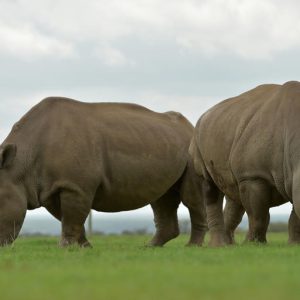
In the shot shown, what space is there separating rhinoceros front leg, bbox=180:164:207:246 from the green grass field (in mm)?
4547

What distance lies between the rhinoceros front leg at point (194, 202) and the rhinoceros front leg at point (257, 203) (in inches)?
76.5

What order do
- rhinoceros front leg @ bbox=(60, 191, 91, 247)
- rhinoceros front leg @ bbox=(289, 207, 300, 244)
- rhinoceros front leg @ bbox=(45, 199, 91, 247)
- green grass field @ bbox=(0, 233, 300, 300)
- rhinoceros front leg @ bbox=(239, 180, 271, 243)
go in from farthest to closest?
rhinoceros front leg @ bbox=(289, 207, 300, 244) < rhinoceros front leg @ bbox=(45, 199, 91, 247) < rhinoceros front leg @ bbox=(60, 191, 91, 247) < rhinoceros front leg @ bbox=(239, 180, 271, 243) < green grass field @ bbox=(0, 233, 300, 300)

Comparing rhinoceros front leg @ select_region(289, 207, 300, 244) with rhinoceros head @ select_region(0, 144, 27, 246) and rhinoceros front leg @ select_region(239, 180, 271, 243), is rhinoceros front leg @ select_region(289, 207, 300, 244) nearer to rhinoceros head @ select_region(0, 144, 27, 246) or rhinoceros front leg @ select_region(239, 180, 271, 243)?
rhinoceros front leg @ select_region(239, 180, 271, 243)

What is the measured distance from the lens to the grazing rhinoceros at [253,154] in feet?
37.7

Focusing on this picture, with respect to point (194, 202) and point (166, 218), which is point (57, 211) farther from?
point (166, 218)

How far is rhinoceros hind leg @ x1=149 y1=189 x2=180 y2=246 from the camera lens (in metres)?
15.1

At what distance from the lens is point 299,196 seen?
10.8 metres

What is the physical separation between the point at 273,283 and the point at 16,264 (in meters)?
2.85

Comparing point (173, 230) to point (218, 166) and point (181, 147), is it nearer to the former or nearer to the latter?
point (181, 147)

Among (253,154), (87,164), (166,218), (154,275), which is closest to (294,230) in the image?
(253,154)

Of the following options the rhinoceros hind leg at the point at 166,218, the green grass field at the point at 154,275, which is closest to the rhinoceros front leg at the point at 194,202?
the rhinoceros hind leg at the point at 166,218

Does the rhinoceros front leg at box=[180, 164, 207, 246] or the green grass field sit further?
the rhinoceros front leg at box=[180, 164, 207, 246]

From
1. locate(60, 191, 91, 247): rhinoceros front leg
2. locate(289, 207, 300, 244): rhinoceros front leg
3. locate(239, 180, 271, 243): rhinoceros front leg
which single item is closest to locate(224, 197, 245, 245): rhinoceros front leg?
locate(289, 207, 300, 244): rhinoceros front leg

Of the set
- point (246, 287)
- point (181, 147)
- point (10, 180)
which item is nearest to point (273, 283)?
point (246, 287)
